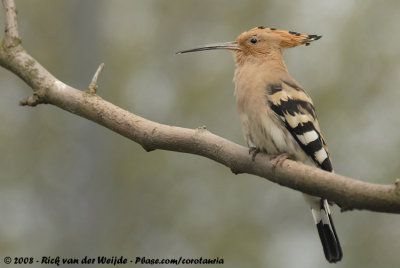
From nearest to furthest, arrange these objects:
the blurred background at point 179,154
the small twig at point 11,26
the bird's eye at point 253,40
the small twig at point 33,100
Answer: the small twig at point 33,100
the small twig at point 11,26
the bird's eye at point 253,40
the blurred background at point 179,154

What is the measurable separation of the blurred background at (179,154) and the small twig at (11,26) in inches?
213

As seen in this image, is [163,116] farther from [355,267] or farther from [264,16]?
[355,267]

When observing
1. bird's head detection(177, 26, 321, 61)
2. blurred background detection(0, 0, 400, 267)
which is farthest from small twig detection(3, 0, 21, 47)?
blurred background detection(0, 0, 400, 267)

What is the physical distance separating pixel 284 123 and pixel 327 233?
0.60m

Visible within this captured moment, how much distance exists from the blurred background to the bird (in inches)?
174

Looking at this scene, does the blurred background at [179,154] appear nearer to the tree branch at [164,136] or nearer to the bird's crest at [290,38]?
the bird's crest at [290,38]

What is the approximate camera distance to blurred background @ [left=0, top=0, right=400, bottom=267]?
26.4 feet

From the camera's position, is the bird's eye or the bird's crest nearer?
the bird's crest

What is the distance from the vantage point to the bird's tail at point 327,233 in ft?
10.3

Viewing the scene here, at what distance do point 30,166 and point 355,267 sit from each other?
4875mm

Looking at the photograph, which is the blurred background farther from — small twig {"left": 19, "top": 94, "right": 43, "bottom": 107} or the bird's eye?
small twig {"left": 19, "top": 94, "right": 43, "bottom": 107}

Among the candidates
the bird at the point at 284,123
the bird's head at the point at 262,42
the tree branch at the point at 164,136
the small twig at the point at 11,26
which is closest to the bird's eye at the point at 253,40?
the bird's head at the point at 262,42

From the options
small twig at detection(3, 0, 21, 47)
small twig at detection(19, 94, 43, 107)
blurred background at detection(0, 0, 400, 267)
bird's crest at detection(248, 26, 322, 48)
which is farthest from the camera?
blurred background at detection(0, 0, 400, 267)

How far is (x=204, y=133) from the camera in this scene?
2.68 meters
